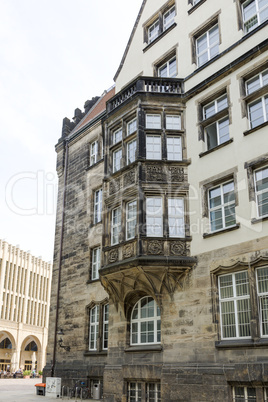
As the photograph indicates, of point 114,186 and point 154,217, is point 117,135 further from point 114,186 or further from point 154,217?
point 154,217

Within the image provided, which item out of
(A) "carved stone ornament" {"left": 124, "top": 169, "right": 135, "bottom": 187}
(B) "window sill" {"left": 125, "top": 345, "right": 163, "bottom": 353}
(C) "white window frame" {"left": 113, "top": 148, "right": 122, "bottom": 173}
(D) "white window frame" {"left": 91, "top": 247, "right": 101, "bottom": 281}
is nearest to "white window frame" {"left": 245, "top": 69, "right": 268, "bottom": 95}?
(A) "carved stone ornament" {"left": 124, "top": 169, "right": 135, "bottom": 187}

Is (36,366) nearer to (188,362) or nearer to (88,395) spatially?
(88,395)

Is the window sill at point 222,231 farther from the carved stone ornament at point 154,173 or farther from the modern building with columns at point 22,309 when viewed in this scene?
the modern building with columns at point 22,309

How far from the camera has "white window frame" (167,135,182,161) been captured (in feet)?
60.8

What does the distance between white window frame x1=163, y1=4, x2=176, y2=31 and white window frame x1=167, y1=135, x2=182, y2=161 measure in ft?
21.4

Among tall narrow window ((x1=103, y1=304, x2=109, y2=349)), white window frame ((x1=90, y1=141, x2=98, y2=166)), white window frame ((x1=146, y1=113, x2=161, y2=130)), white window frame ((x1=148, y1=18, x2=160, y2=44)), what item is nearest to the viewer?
white window frame ((x1=146, y1=113, x2=161, y2=130))

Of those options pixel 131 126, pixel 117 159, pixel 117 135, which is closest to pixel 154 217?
pixel 117 159

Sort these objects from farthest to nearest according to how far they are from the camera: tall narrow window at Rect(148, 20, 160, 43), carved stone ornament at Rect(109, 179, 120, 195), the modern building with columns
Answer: the modern building with columns → tall narrow window at Rect(148, 20, 160, 43) → carved stone ornament at Rect(109, 179, 120, 195)

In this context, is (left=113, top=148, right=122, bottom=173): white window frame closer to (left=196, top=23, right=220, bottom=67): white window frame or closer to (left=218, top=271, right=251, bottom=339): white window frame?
(left=196, top=23, right=220, bottom=67): white window frame

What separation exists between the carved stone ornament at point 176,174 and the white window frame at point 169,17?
802 cm

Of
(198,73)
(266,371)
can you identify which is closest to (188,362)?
(266,371)

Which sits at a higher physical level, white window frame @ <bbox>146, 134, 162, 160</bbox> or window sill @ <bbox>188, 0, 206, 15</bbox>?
window sill @ <bbox>188, 0, 206, 15</bbox>

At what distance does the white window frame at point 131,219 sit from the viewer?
18.0 m

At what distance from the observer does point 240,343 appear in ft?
45.3
